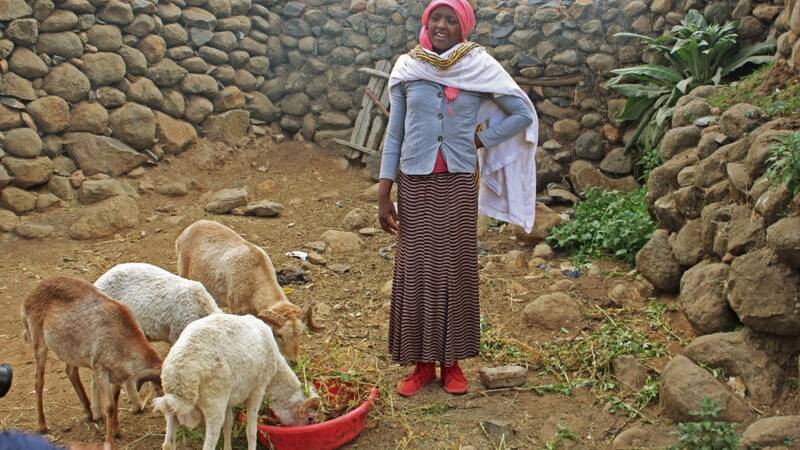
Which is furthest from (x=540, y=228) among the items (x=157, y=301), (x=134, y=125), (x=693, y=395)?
(x=134, y=125)

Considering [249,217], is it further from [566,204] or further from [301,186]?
[566,204]

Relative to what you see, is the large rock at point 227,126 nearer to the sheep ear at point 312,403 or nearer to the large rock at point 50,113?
the large rock at point 50,113

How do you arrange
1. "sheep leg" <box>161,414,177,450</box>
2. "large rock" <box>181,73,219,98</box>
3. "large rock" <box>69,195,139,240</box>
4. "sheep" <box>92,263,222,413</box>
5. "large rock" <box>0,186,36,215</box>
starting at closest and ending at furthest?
"sheep leg" <box>161,414,177,450</box> → "sheep" <box>92,263,222,413</box> → "large rock" <box>69,195,139,240</box> → "large rock" <box>0,186,36,215</box> → "large rock" <box>181,73,219,98</box>

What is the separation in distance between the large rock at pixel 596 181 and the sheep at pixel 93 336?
582 cm

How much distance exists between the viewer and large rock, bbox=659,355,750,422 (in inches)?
179

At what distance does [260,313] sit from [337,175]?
572 centimetres

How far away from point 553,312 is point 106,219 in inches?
192

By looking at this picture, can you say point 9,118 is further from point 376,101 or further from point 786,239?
point 786,239

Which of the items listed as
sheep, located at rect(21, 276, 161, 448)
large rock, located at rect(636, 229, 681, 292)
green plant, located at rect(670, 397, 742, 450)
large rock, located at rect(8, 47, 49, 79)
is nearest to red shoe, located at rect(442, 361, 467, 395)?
green plant, located at rect(670, 397, 742, 450)

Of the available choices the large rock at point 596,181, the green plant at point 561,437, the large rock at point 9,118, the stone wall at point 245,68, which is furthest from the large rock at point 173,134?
the green plant at point 561,437

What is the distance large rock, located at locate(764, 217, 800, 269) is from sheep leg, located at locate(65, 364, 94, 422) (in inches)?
161

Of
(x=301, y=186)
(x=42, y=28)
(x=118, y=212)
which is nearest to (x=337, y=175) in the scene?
(x=301, y=186)

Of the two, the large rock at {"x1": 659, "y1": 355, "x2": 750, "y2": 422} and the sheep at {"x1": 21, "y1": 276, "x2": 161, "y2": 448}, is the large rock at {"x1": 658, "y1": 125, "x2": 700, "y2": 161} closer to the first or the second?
the large rock at {"x1": 659, "y1": 355, "x2": 750, "y2": 422}

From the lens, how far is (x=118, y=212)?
8.59 metres
